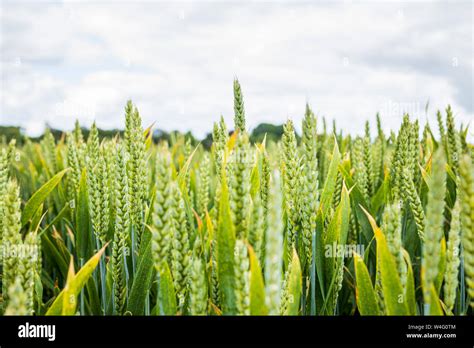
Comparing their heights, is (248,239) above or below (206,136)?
below

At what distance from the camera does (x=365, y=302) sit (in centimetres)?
137

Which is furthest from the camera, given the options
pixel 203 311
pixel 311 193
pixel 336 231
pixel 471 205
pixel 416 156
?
pixel 416 156

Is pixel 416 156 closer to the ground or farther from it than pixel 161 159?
farther from it

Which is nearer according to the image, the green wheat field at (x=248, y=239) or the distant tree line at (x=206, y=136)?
the green wheat field at (x=248, y=239)

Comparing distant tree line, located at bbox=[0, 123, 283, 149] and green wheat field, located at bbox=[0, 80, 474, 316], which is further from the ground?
distant tree line, located at bbox=[0, 123, 283, 149]

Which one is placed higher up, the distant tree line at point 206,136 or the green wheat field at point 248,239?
the distant tree line at point 206,136

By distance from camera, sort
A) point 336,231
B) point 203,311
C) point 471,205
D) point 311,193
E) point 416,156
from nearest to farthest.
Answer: point 471,205 < point 203,311 < point 311,193 < point 336,231 < point 416,156

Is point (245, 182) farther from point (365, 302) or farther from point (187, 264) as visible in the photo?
point (365, 302)

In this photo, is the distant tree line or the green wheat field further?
the distant tree line

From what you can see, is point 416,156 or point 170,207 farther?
point 416,156

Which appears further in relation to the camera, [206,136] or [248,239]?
[206,136]

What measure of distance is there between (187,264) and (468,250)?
28.1 inches
